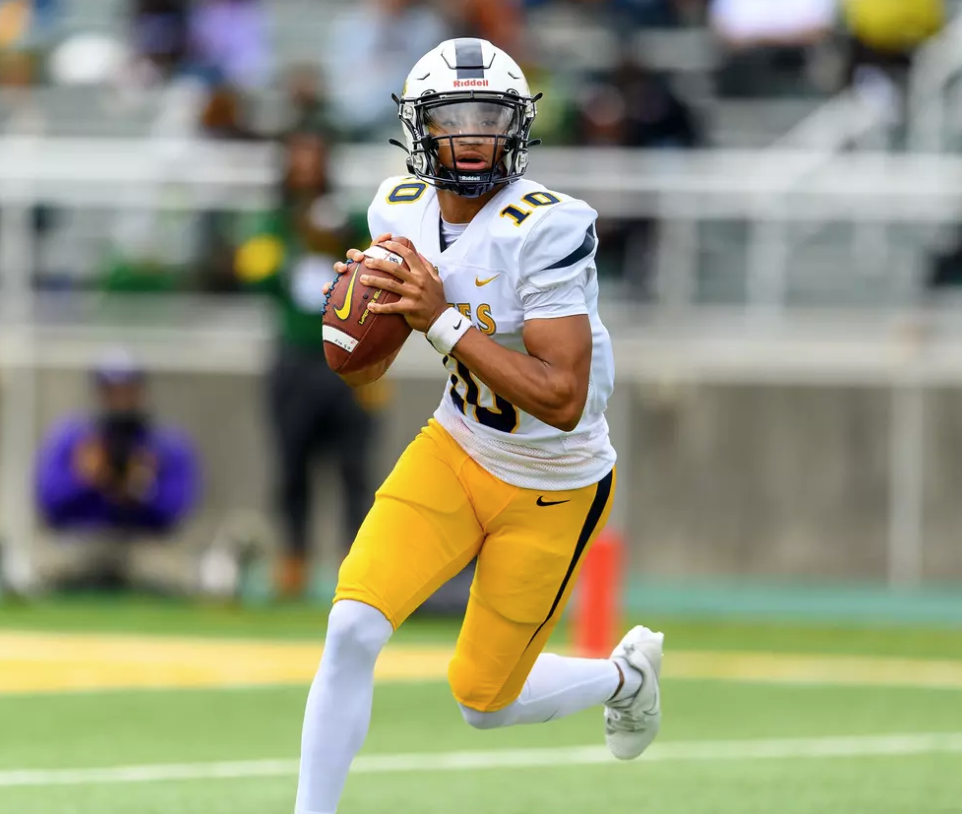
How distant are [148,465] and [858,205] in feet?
15.9

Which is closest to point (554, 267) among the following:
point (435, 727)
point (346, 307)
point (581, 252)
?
point (581, 252)

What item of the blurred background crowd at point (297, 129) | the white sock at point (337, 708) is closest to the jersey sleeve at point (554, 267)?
the white sock at point (337, 708)

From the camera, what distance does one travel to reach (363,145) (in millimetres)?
12914

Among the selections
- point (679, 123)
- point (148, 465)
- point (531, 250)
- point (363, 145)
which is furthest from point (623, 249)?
point (531, 250)

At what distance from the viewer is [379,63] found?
13508 mm

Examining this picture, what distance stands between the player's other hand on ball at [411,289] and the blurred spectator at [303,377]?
5.79 meters

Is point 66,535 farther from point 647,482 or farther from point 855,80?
point 855,80

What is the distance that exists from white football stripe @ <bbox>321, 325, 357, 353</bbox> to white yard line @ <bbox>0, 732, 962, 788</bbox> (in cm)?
211

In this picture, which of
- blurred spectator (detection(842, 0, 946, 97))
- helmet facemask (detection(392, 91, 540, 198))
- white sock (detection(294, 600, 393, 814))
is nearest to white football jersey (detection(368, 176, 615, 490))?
helmet facemask (detection(392, 91, 540, 198))

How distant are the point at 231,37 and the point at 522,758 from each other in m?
9.05

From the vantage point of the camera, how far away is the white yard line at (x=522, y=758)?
644 centimetres

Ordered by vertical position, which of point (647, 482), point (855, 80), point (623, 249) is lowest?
point (647, 482)

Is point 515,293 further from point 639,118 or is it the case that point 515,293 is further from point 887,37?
point 887,37

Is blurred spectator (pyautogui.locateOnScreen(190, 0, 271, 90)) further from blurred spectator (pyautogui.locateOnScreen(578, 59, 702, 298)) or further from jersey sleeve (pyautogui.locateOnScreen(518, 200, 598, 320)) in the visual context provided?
jersey sleeve (pyautogui.locateOnScreen(518, 200, 598, 320))
